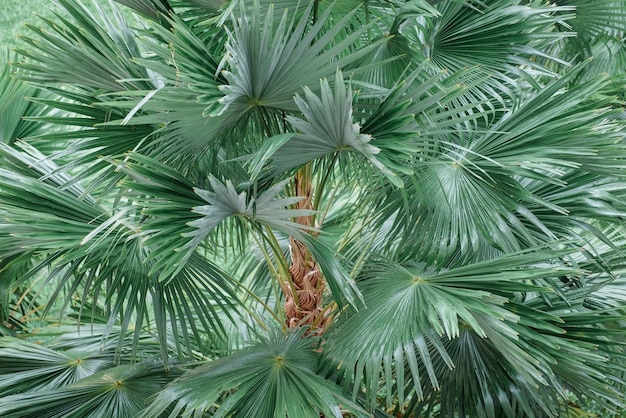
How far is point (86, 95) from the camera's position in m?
1.63

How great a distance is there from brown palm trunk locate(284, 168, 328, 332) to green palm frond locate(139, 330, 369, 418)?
20 cm

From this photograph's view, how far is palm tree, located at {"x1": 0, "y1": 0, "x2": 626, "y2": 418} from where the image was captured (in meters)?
1.28

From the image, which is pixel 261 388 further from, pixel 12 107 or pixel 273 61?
pixel 12 107

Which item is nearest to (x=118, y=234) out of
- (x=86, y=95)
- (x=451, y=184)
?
(x=86, y=95)

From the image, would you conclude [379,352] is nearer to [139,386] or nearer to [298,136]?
[298,136]

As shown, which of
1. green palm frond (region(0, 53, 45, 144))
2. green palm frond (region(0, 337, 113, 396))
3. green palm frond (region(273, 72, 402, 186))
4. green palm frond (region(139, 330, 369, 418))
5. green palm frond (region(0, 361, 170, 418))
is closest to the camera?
green palm frond (region(273, 72, 402, 186))

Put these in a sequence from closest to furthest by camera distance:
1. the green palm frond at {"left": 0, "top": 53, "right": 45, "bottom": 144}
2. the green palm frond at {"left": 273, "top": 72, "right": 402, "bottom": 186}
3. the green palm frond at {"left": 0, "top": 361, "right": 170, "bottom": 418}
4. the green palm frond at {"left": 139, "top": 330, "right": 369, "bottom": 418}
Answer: the green palm frond at {"left": 273, "top": 72, "right": 402, "bottom": 186}, the green palm frond at {"left": 139, "top": 330, "right": 369, "bottom": 418}, the green palm frond at {"left": 0, "top": 361, "right": 170, "bottom": 418}, the green palm frond at {"left": 0, "top": 53, "right": 45, "bottom": 144}

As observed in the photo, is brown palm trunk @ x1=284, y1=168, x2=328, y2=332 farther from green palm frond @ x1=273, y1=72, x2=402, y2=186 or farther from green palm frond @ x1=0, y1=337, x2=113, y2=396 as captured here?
green palm frond @ x1=0, y1=337, x2=113, y2=396

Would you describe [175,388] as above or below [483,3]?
below

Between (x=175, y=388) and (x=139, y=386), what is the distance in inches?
9.5

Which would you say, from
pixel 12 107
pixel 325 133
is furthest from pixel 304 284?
pixel 12 107

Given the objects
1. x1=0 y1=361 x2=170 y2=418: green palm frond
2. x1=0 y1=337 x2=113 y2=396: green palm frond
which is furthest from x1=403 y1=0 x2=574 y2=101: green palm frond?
x1=0 y1=337 x2=113 y2=396: green palm frond

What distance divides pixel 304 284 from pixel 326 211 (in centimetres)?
20

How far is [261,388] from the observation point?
1393 millimetres
